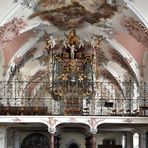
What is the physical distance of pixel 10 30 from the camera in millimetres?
21094

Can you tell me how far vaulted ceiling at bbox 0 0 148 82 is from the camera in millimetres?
19219

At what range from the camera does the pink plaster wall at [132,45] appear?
23.1 meters

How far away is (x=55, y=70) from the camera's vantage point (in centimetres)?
2370

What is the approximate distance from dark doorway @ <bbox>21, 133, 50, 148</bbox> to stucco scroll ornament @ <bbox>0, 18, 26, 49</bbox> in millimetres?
11140

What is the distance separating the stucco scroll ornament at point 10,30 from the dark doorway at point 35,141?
1114 cm

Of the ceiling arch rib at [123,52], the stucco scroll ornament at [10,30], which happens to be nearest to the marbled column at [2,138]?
the stucco scroll ornament at [10,30]

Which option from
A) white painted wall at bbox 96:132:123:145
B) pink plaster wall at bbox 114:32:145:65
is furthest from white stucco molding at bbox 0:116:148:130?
white painted wall at bbox 96:132:123:145

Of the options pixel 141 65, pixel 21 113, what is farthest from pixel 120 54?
pixel 21 113

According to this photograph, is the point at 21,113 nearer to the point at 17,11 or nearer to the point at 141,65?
the point at 17,11

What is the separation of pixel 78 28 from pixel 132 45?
2.73 meters

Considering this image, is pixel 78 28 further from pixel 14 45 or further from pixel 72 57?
pixel 14 45

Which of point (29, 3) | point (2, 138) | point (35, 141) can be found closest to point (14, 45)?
point (2, 138)

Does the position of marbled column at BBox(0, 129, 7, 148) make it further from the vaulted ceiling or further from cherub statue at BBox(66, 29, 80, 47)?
cherub statue at BBox(66, 29, 80, 47)

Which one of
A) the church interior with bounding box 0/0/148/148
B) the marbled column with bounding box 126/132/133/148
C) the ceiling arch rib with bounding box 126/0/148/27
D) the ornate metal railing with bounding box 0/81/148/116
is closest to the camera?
the ceiling arch rib with bounding box 126/0/148/27
